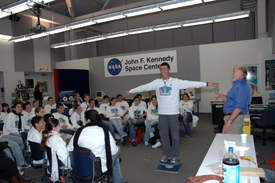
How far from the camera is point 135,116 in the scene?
5.53 m

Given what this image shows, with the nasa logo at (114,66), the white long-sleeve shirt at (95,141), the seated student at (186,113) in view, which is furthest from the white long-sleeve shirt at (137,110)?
the nasa logo at (114,66)

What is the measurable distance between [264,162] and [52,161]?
3.46m

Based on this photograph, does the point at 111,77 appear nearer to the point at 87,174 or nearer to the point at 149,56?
the point at 149,56

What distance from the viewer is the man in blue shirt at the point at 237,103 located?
2.53 meters

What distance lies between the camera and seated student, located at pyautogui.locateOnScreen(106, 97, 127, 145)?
509cm

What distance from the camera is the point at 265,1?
7.78m

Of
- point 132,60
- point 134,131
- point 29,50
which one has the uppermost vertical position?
point 29,50

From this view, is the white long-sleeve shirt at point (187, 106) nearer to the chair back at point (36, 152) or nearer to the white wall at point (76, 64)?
the chair back at point (36, 152)

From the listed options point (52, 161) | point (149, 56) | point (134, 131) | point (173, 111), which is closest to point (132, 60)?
point (149, 56)

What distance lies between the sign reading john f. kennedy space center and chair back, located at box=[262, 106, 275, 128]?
4.79m

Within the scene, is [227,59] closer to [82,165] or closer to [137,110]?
[137,110]

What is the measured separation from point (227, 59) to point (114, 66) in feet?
17.2

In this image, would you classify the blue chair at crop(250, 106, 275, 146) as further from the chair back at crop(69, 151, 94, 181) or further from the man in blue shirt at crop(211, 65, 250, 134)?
the chair back at crop(69, 151, 94, 181)

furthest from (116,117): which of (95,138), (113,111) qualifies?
(95,138)
